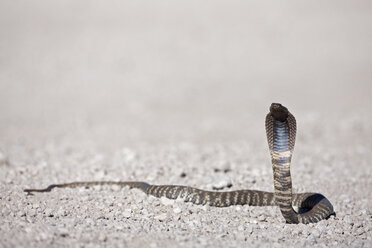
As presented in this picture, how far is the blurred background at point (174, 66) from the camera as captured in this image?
22500mm

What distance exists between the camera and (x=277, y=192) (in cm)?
839

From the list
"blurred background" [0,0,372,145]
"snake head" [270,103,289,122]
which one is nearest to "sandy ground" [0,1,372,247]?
"blurred background" [0,0,372,145]

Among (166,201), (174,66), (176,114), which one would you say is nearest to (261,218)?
(166,201)

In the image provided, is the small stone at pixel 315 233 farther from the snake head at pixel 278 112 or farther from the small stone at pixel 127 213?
the small stone at pixel 127 213

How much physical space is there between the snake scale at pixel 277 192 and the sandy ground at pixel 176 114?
7.9 inches

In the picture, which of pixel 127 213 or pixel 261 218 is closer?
pixel 127 213

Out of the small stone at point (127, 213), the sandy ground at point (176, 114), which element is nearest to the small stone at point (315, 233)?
the sandy ground at point (176, 114)

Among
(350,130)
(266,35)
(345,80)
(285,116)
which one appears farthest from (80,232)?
(266,35)

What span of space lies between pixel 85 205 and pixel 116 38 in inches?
1035

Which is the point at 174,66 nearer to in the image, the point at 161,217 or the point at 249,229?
the point at 161,217

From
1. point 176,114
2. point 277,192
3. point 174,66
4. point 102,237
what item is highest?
point 277,192

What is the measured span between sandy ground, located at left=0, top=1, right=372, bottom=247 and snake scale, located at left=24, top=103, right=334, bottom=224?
20cm

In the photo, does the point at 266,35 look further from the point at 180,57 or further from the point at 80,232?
the point at 80,232

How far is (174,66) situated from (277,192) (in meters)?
23.6
